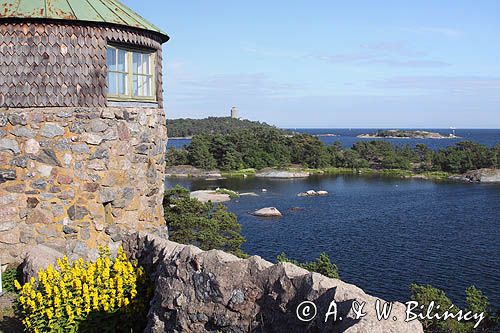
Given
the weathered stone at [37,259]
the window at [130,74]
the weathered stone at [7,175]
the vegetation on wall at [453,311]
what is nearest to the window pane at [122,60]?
the window at [130,74]

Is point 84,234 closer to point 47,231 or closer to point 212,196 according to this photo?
point 47,231

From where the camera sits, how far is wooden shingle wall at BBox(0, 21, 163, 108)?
27.6 ft

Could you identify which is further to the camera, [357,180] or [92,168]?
[357,180]

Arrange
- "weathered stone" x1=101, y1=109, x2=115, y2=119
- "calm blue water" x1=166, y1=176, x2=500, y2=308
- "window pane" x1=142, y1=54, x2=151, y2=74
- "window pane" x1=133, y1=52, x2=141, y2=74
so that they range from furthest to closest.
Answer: "calm blue water" x1=166, y1=176, x2=500, y2=308 < "window pane" x1=142, y1=54, x2=151, y2=74 < "window pane" x1=133, y1=52, x2=141, y2=74 < "weathered stone" x1=101, y1=109, x2=115, y2=119

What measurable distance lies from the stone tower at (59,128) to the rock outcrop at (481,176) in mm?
68471

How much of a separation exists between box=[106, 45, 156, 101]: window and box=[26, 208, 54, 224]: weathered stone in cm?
215

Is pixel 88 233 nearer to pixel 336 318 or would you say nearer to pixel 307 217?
pixel 336 318

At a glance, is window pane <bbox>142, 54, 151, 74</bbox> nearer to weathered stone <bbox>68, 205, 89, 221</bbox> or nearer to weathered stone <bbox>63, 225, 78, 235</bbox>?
weathered stone <bbox>68, 205, 89, 221</bbox>

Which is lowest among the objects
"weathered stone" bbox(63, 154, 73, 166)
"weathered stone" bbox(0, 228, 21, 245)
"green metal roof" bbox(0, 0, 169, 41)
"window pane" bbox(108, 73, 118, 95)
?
"weathered stone" bbox(0, 228, 21, 245)

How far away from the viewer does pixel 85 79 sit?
8625 mm

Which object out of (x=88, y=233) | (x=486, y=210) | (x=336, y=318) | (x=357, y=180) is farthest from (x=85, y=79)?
(x=357, y=180)

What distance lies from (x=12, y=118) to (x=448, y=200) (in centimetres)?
4911

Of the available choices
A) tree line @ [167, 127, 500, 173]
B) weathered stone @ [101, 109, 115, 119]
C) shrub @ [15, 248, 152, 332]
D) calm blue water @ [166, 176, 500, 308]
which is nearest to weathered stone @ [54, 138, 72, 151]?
weathered stone @ [101, 109, 115, 119]

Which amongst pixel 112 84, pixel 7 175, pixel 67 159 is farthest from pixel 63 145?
pixel 112 84
